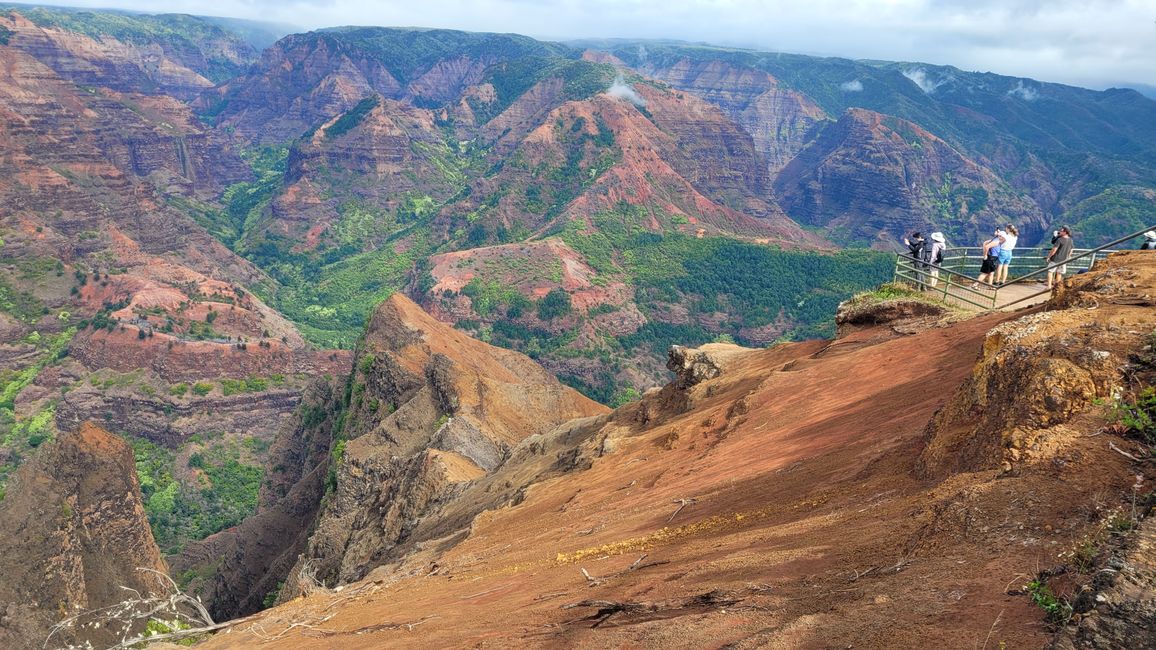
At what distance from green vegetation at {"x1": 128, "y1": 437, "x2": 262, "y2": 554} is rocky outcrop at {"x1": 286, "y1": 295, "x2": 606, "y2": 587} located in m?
22.7

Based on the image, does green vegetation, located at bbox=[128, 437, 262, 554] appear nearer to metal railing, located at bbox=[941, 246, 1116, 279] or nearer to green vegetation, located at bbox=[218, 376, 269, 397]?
green vegetation, located at bbox=[218, 376, 269, 397]

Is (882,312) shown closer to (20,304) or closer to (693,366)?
(693,366)

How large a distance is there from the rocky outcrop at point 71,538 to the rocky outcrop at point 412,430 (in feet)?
30.5

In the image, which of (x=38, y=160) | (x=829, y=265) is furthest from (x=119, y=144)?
(x=829, y=265)

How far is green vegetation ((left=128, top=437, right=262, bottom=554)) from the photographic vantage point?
71.4 metres

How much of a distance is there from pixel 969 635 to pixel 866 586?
5.29ft

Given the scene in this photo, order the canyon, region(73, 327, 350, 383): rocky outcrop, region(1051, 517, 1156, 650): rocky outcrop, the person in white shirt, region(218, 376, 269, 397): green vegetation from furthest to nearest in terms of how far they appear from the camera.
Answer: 1. region(73, 327, 350, 383): rocky outcrop
2. region(218, 376, 269, 397): green vegetation
3. the person in white shirt
4. the canyon
5. region(1051, 517, 1156, 650): rocky outcrop

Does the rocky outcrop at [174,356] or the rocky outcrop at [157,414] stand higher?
the rocky outcrop at [174,356]

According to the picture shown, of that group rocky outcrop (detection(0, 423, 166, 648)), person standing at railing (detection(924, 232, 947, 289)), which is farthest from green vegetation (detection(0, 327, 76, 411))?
person standing at railing (detection(924, 232, 947, 289))

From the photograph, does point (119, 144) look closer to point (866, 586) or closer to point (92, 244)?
point (92, 244)

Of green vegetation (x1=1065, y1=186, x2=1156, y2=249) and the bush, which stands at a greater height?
green vegetation (x1=1065, y1=186, x2=1156, y2=249)

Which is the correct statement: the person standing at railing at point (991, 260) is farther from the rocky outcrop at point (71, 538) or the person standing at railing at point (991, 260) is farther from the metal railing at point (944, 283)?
the rocky outcrop at point (71, 538)

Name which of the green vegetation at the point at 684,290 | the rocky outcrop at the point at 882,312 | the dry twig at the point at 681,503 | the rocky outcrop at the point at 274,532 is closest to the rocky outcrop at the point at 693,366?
the rocky outcrop at the point at 882,312

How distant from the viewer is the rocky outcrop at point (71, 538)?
3806cm
